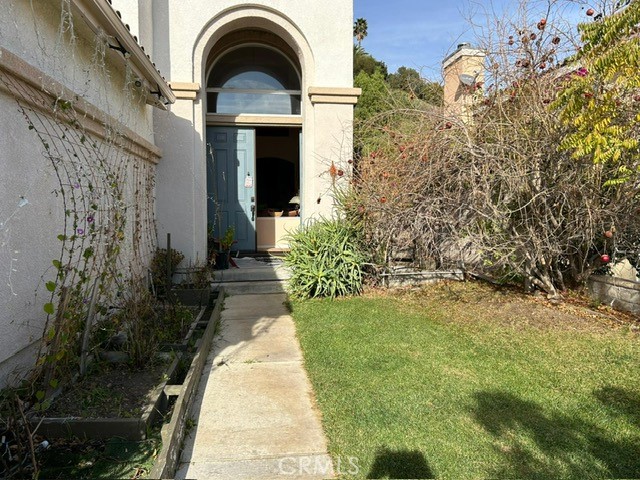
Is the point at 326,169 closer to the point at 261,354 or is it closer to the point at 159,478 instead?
the point at 261,354

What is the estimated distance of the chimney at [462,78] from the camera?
21.2 ft

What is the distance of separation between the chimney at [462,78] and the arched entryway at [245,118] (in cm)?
362

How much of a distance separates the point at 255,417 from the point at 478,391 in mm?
1934

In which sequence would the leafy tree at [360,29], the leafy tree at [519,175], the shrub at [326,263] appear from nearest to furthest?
the leafy tree at [519,175] → the shrub at [326,263] → the leafy tree at [360,29]

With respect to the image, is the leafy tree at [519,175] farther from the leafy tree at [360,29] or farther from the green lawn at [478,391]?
the leafy tree at [360,29]

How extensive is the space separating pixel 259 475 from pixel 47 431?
62.1 inches

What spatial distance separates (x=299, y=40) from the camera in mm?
8586

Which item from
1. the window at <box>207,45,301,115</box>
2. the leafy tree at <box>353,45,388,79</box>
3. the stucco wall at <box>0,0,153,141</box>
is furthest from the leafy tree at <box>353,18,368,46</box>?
the stucco wall at <box>0,0,153,141</box>

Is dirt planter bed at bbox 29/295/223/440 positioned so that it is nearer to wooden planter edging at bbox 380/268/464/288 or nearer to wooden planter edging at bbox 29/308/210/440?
wooden planter edging at bbox 29/308/210/440

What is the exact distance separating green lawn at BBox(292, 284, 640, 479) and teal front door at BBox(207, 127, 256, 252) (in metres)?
3.92

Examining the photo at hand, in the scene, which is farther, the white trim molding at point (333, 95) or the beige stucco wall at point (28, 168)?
the white trim molding at point (333, 95)

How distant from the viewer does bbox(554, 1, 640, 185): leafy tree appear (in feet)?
13.5

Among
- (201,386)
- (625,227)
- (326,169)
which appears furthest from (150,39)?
(625,227)

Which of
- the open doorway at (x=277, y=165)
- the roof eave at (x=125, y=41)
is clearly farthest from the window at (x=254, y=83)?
the open doorway at (x=277, y=165)
